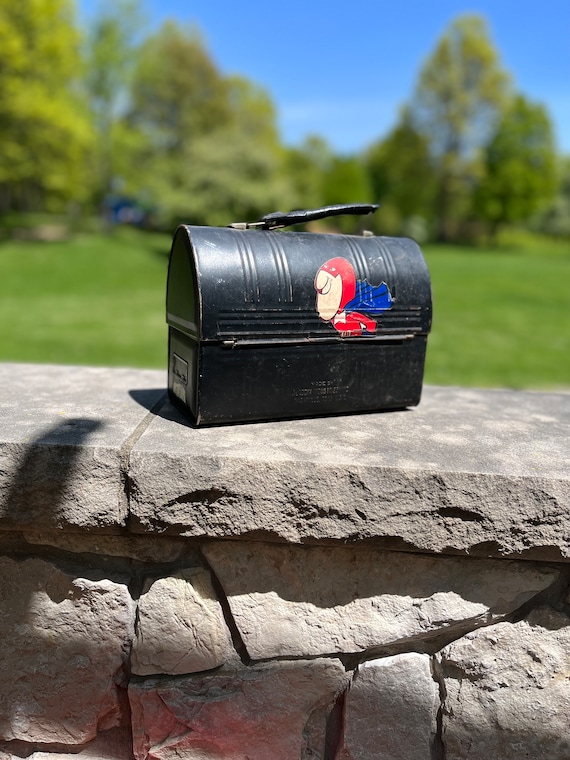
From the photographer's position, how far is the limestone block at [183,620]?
150 centimetres

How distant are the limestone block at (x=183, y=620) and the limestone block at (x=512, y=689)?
0.54 metres

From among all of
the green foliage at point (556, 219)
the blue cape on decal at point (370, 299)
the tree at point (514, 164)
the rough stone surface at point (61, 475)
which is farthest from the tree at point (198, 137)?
the green foliage at point (556, 219)

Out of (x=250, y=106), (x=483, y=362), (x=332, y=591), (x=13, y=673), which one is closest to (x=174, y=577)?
(x=332, y=591)

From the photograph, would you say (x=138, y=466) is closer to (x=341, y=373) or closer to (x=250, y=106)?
(x=341, y=373)

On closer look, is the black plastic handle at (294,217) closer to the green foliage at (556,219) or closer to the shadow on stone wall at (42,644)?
the shadow on stone wall at (42,644)

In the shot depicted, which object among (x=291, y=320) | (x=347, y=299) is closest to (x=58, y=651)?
(x=291, y=320)

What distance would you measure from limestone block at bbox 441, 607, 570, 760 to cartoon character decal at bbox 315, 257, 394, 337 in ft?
2.66

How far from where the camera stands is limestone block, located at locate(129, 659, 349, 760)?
1.50 meters

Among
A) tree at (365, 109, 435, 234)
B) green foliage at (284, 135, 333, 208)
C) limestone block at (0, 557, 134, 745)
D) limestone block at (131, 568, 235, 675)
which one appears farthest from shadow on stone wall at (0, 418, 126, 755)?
tree at (365, 109, 435, 234)

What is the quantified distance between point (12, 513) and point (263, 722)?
0.77m

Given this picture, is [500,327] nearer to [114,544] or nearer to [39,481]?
[114,544]

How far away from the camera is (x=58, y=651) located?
5.08 feet

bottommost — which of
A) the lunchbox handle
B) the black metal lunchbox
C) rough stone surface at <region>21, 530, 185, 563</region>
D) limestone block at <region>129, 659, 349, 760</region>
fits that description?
limestone block at <region>129, 659, 349, 760</region>

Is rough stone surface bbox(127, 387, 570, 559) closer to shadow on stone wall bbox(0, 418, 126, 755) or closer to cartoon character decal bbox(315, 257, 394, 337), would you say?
shadow on stone wall bbox(0, 418, 126, 755)
